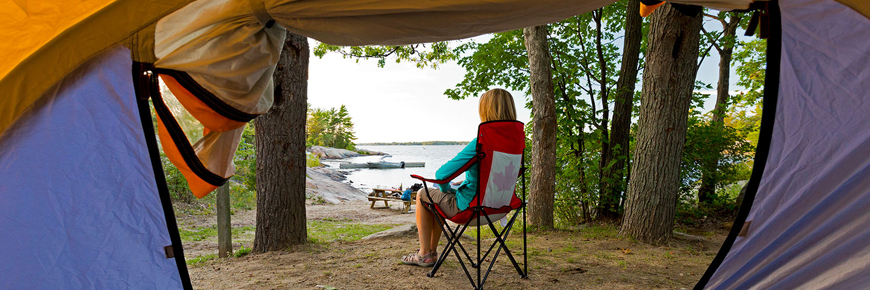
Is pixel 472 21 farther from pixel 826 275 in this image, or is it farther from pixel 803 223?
pixel 826 275

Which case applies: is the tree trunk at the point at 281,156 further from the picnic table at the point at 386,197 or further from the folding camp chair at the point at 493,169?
the picnic table at the point at 386,197

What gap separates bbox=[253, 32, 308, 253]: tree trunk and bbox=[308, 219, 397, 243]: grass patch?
1892mm

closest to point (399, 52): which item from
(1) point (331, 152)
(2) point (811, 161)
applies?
(2) point (811, 161)

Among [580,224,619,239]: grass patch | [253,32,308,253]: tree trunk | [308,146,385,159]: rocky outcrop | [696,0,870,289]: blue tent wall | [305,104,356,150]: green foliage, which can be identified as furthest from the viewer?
[305,104,356,150]: green foliage

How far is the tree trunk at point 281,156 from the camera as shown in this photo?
390cm

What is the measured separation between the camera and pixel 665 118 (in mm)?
4184

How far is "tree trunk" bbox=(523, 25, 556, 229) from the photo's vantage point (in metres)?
5.08

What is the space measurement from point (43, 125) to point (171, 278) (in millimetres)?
713

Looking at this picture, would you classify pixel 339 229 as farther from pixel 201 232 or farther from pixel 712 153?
pixel 712 153

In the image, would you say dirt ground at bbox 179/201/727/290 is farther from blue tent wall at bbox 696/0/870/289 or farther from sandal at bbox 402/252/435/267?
blue tent wall at bbox 696/0/870/289

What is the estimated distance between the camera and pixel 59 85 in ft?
5.75

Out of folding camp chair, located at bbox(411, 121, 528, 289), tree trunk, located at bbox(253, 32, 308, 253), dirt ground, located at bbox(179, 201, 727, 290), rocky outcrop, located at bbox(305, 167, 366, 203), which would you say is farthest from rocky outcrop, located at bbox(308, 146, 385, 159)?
folding camp chair, located at bbox(411, 121, 528, 289)

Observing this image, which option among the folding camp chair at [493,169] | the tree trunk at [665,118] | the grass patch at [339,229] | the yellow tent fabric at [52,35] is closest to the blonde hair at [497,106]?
the folding camp chair at [493,169]

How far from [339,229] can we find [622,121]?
4.21 metres
